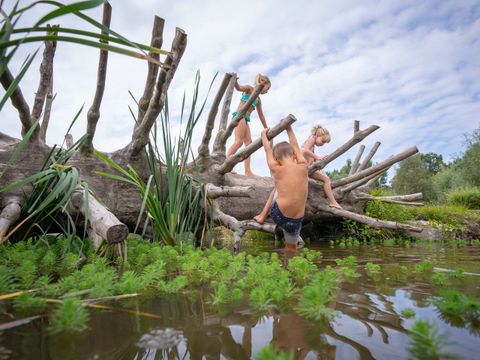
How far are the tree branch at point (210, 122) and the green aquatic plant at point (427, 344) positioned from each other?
4.26m

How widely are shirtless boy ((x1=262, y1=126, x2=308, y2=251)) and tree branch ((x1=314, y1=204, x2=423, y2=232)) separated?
142cm

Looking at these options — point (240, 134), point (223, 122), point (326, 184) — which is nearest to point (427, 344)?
point (223, 122)

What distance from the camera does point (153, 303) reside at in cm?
165

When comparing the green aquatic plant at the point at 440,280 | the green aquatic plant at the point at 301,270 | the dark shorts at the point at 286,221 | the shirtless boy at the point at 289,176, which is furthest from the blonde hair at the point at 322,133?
the green aquatic plant at the point at 440,280

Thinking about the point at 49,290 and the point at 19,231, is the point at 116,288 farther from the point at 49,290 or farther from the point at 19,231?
the point at 19,231

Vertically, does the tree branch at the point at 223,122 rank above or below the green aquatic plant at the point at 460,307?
above

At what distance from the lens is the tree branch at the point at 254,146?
159 inches

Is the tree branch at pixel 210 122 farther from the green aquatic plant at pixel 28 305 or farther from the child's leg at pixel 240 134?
the green aquatic plant at pixel 28 305

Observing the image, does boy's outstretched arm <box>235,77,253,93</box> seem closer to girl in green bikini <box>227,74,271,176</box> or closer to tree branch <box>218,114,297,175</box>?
girl in green bikini <box>227,74,271,176</box>

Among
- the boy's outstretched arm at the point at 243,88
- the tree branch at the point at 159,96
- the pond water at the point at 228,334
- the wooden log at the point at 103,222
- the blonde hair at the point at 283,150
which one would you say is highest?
the boy's outstretched arm at the point at 243,88

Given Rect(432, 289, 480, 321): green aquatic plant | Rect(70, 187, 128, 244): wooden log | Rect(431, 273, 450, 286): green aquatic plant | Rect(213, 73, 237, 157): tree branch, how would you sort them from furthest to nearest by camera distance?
Rect(213, 73, 237, 157): tree branch, Rect(70, 187, 128, 244): wooden log, Rect(431, 273, 450, 286): green aquatic plant, Rect(432, 289, 480, 321): green aquatic plant

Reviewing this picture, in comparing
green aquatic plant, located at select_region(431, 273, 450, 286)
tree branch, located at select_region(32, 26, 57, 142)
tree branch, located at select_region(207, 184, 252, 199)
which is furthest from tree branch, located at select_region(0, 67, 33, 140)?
green aquatic plant, located at select_region(431, 273, 450, 286)

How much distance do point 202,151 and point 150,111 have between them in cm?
178

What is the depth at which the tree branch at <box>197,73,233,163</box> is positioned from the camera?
4.72m
